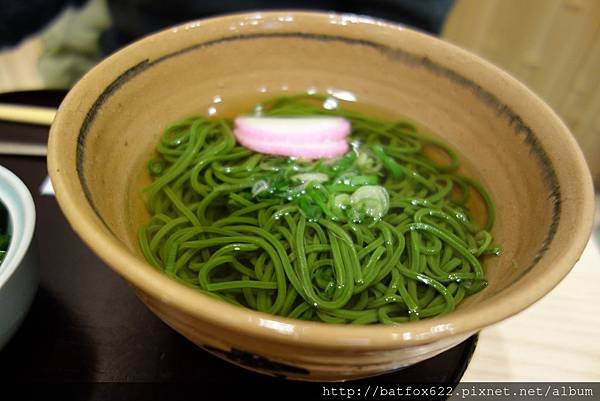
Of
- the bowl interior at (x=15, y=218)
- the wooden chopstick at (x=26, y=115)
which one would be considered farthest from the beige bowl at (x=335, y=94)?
the wooden chopstick at (x=26, y=115)

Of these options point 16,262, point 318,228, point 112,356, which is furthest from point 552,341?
point 16,262

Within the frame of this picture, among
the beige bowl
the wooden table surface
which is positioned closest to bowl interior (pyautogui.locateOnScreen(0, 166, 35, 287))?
the beige bowl

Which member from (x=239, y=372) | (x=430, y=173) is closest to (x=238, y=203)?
(x=239, y=372)

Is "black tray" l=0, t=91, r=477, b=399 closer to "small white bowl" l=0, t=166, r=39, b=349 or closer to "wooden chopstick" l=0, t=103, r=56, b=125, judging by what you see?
"small white bowl" l=0, t=166, r=39, b=349

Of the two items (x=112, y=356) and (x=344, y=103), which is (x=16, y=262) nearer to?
(x=112, y=356)

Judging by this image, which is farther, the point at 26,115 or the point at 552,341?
the point at 26,115

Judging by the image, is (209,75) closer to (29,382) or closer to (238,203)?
(238,203)
